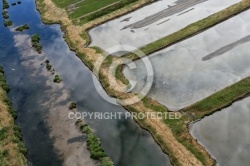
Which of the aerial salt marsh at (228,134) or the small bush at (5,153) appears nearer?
the aerial salt marsh at (228,134)

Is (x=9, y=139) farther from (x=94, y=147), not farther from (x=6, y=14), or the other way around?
(x=6, y=14)

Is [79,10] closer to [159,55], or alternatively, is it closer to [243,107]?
[159,55]

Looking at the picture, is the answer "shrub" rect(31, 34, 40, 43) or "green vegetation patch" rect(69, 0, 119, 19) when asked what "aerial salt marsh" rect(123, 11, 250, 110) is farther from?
"green vegetation patch" rect(69, 0, 119, 19)

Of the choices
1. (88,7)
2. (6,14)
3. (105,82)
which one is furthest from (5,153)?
(6,14)

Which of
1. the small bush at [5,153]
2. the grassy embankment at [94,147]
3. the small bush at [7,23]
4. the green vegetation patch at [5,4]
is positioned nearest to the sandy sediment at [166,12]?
the grassy embankment at [94,147]

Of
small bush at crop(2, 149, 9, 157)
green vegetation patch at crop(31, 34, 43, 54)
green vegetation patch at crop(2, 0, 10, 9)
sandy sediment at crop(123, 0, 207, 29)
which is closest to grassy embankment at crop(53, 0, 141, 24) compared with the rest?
green vegetation patch at crop(31, 34, 43, 54)

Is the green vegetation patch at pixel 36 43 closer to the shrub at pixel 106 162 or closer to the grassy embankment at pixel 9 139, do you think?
the grassy embankment at pixel 9 139
